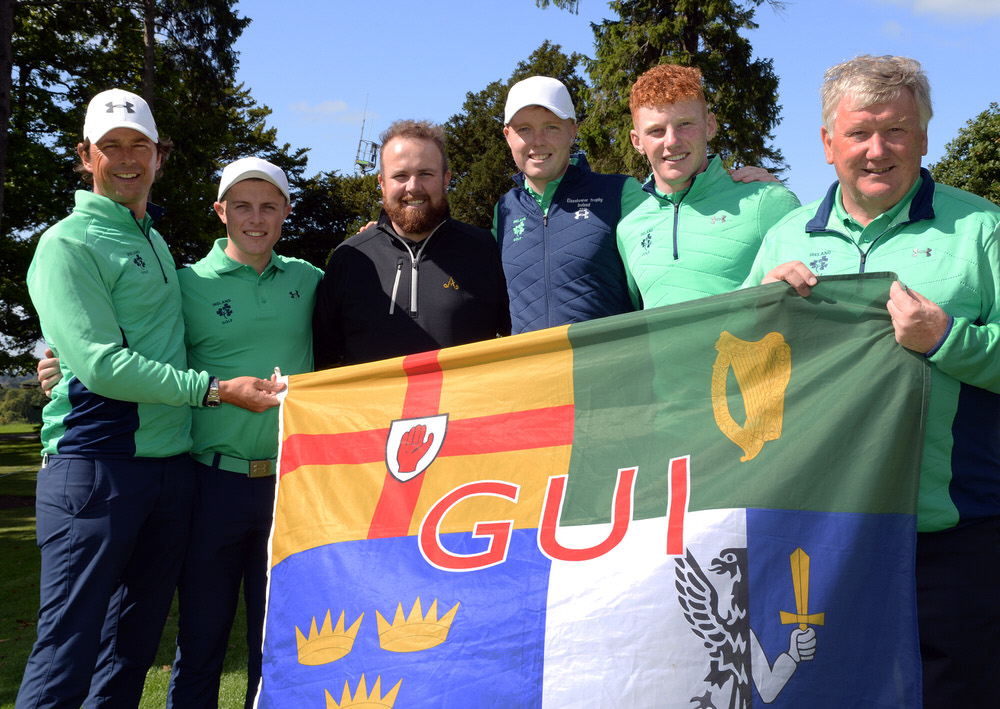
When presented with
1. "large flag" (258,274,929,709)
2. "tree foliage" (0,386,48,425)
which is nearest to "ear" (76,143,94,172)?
"large flag" (258,274,929,709)

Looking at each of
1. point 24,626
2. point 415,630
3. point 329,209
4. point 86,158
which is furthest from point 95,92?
point 329,209

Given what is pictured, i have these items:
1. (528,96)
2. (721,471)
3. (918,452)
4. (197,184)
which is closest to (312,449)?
(721,471)

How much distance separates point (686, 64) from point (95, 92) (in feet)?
44.0

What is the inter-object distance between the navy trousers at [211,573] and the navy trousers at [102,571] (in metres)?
0.09

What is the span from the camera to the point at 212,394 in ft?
10.7

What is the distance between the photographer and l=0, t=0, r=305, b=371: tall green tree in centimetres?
1727

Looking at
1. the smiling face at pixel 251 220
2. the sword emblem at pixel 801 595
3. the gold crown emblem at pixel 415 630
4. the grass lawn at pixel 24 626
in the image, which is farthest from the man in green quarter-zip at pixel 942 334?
the grass lawn at pixel 24 626

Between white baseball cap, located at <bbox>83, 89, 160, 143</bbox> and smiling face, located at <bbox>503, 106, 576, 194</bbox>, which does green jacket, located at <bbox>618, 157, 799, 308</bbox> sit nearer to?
smiling face, located at <bbox>503, 106, 576, 194</bbox>

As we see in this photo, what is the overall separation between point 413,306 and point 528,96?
1.19 meters

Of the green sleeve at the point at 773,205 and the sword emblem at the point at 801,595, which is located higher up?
the green sleeve at the point at 773,205

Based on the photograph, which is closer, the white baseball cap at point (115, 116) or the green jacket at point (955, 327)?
the green jacket at point (955, 327)

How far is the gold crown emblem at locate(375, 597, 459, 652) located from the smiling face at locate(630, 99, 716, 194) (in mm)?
2021

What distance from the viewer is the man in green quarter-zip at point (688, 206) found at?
3244 millimetres

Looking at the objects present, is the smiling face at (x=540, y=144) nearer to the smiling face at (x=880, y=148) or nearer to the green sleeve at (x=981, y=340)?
the smiling face at (x=880, y=148)
